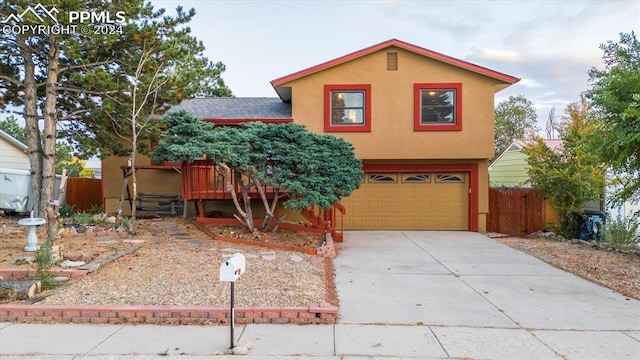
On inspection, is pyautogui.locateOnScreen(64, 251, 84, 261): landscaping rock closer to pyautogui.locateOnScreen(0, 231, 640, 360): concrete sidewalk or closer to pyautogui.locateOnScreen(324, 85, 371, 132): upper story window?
pyautogui.locateOnScreen(0, 231, 640, 360): concrete sidewalk

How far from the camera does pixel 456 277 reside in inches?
273

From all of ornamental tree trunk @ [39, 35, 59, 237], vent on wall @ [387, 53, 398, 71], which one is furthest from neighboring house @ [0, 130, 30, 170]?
vent on wall @ [387, 53, 398, 71]

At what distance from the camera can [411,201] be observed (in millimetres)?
12938

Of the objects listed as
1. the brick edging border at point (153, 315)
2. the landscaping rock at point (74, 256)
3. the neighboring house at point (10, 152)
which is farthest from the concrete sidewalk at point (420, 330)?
the neighboring house at point (10, 152)

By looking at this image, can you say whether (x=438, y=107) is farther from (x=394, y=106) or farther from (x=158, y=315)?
(x=158, y=315)

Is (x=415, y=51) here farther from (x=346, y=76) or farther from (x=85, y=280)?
(x=85, y=280)

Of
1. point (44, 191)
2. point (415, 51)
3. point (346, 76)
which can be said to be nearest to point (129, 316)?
point (44, 191)

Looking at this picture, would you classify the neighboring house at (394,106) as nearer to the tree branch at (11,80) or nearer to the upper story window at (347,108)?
the upper story window at (347,108)

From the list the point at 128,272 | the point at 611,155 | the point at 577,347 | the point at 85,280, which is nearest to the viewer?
the point at 577,347

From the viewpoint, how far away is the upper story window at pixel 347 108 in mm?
12344

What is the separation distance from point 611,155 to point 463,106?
17.2 ft

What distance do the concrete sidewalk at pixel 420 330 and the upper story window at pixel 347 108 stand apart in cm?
637

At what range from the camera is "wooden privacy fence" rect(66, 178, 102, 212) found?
14.5 meters

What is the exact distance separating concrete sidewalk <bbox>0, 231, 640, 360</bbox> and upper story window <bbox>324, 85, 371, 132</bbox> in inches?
251
